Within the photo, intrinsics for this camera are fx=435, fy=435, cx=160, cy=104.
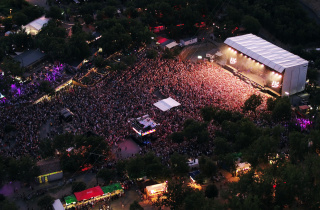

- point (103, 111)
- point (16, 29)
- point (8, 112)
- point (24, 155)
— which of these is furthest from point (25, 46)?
point (24, 155)

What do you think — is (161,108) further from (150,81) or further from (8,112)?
(8,112)

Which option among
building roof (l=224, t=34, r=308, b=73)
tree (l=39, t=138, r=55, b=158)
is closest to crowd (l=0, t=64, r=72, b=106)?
tree (l=39, t=138, r=55, b=158)

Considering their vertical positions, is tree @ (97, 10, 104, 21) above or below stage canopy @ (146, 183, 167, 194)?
below

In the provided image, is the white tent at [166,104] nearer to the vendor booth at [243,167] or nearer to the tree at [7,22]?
the vendor booth at [243,167]

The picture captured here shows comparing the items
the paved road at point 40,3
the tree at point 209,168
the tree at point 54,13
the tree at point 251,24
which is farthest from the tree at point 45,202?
the paved road at point 40,3

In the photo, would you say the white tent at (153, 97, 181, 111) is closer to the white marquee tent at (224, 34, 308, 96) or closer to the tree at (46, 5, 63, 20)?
the white marquee tent at (224, 34, 308, 96)
